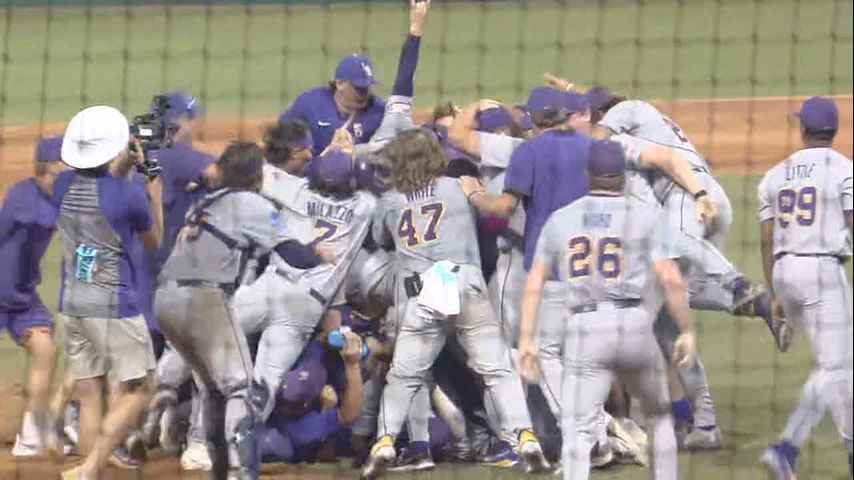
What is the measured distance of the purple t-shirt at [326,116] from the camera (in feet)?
27.5

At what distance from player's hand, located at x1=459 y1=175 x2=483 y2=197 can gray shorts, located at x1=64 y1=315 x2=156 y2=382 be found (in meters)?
1.65

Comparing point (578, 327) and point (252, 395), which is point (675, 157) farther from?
point (252, 395)

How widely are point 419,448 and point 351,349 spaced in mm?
548

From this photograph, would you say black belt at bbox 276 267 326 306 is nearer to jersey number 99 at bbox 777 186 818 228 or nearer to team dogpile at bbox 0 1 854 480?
team dogpile at bbox 0 1 854 480

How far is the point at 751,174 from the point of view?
14.3 metres

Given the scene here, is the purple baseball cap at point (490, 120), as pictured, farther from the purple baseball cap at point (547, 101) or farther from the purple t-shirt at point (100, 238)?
the purple t-shirt at point (100, 238)

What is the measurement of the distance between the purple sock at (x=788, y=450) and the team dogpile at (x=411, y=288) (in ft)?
0.04

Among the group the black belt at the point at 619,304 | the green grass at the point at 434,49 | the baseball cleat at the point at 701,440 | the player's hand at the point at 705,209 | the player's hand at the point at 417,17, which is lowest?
the baseball cleat at the point at 701,440

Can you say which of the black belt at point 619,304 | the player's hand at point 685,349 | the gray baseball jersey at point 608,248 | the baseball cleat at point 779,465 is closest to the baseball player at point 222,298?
the gray baseball jersey at point 608,248

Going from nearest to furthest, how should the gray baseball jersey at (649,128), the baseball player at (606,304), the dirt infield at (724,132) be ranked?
the baseball player at (606,304) → the gray baseball jersey at (649,128) → the dirt infield at (724,132)

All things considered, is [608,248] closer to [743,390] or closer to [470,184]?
[470,184]

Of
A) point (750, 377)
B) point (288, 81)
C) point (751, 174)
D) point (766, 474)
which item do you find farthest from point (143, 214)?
point (288, 81)

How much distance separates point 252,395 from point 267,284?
1.99 ft

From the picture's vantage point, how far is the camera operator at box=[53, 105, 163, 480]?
689 cm
